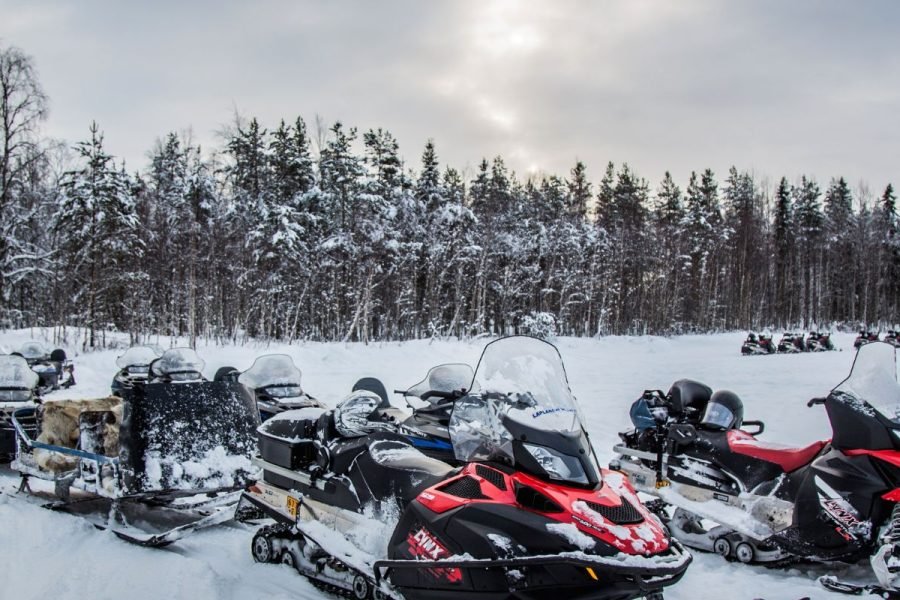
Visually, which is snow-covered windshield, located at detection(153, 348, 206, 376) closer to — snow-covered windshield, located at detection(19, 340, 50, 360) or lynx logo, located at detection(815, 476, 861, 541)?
lynx logo, located at detection(815, 476, 861, 541)

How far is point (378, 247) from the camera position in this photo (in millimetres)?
25047

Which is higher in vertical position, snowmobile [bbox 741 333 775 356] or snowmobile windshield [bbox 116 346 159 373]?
snowmobile windshield [bbox 116 346 159 373]

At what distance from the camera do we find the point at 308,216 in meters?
27.0

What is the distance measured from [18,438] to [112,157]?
62.4ft

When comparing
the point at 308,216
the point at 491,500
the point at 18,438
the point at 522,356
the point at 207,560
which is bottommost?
the point at 207,560

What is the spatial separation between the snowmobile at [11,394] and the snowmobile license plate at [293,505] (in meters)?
3.65

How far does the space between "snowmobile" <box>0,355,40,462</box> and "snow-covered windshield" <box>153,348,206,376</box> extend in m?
1.30

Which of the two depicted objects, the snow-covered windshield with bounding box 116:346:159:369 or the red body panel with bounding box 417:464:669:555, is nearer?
the red body panel with bounding box 417:464:669:555

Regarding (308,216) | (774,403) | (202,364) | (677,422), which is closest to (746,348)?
(774,403)

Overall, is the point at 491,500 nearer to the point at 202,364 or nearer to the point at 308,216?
the point at 202,364

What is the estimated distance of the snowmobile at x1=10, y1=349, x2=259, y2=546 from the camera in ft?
15.2

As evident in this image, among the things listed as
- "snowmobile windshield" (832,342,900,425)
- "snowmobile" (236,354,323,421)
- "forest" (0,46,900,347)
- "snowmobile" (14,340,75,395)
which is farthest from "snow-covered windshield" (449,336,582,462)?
"forest" (0,46,900,347)

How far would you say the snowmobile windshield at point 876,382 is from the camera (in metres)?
→ 4.09

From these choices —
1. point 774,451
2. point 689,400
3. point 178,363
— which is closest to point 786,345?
point 689,400
